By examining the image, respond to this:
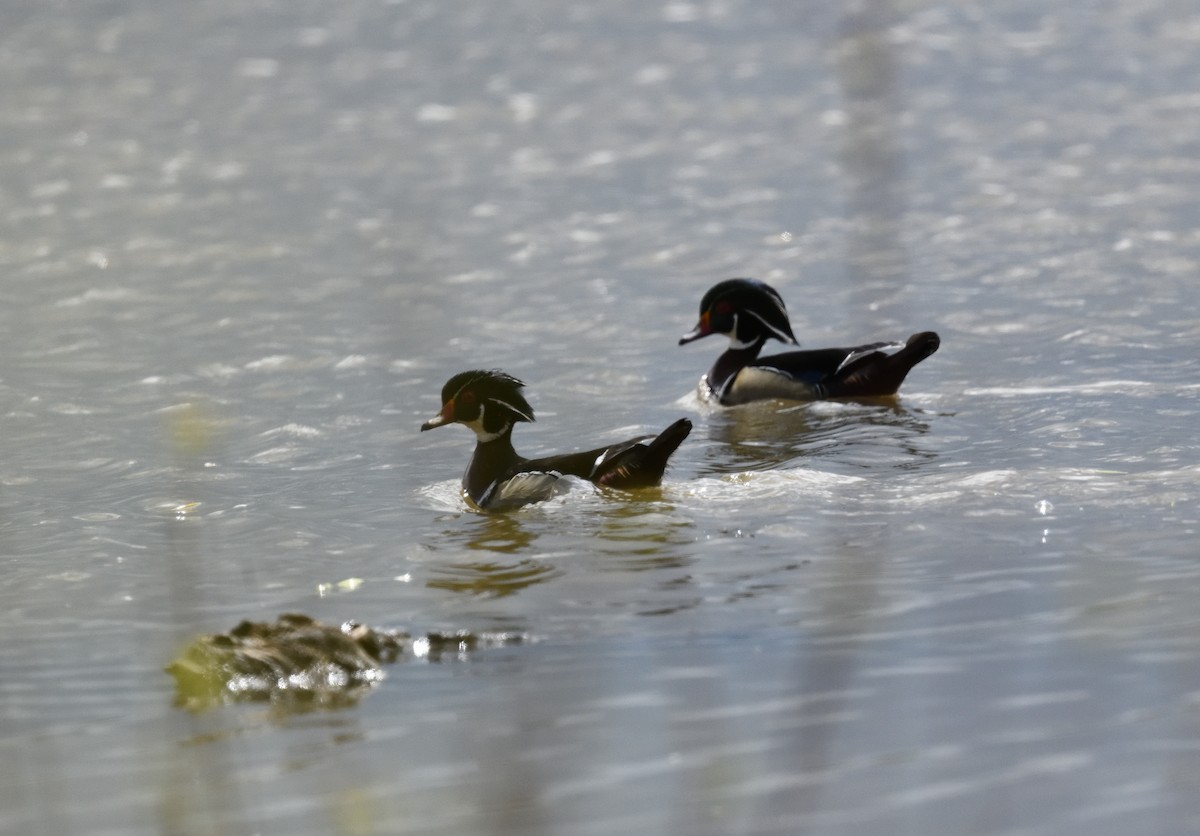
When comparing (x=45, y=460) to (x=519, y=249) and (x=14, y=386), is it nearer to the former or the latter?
(x=14, y=386)

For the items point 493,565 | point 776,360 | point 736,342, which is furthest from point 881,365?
point 493,565

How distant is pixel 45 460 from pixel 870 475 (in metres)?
5.16

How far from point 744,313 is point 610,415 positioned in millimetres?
1631

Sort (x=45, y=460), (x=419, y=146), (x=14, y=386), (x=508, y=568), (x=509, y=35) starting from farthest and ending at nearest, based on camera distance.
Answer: (x=509, y=35) → (x=419, y=146) → (x=14, y=386) → (x=45, y=460) → (x=508, y=568)

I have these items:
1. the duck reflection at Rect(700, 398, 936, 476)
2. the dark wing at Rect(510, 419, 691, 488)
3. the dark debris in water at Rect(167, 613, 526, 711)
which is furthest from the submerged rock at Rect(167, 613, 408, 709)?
the duck reflection at Rect(700, 398, 936, 476)

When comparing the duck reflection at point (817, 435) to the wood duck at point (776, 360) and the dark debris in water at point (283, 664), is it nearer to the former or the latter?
the wood duck at point (776, 360)

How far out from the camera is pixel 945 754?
16.1ft

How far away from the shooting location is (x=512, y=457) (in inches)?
395

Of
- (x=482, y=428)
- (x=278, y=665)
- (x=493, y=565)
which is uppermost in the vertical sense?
(x=482, y=428)

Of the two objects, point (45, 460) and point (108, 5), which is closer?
point (45, 460)

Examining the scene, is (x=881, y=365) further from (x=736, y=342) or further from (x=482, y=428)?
(x=482, y=428)

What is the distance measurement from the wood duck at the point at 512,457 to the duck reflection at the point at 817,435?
0.88 metres

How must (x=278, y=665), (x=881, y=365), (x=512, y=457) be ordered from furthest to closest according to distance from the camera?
(x=881, y=365) < (x=512, y=457) < (x=278, y=665)

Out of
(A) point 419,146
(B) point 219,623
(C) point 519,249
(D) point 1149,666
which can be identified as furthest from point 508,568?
(A) point 419,146
